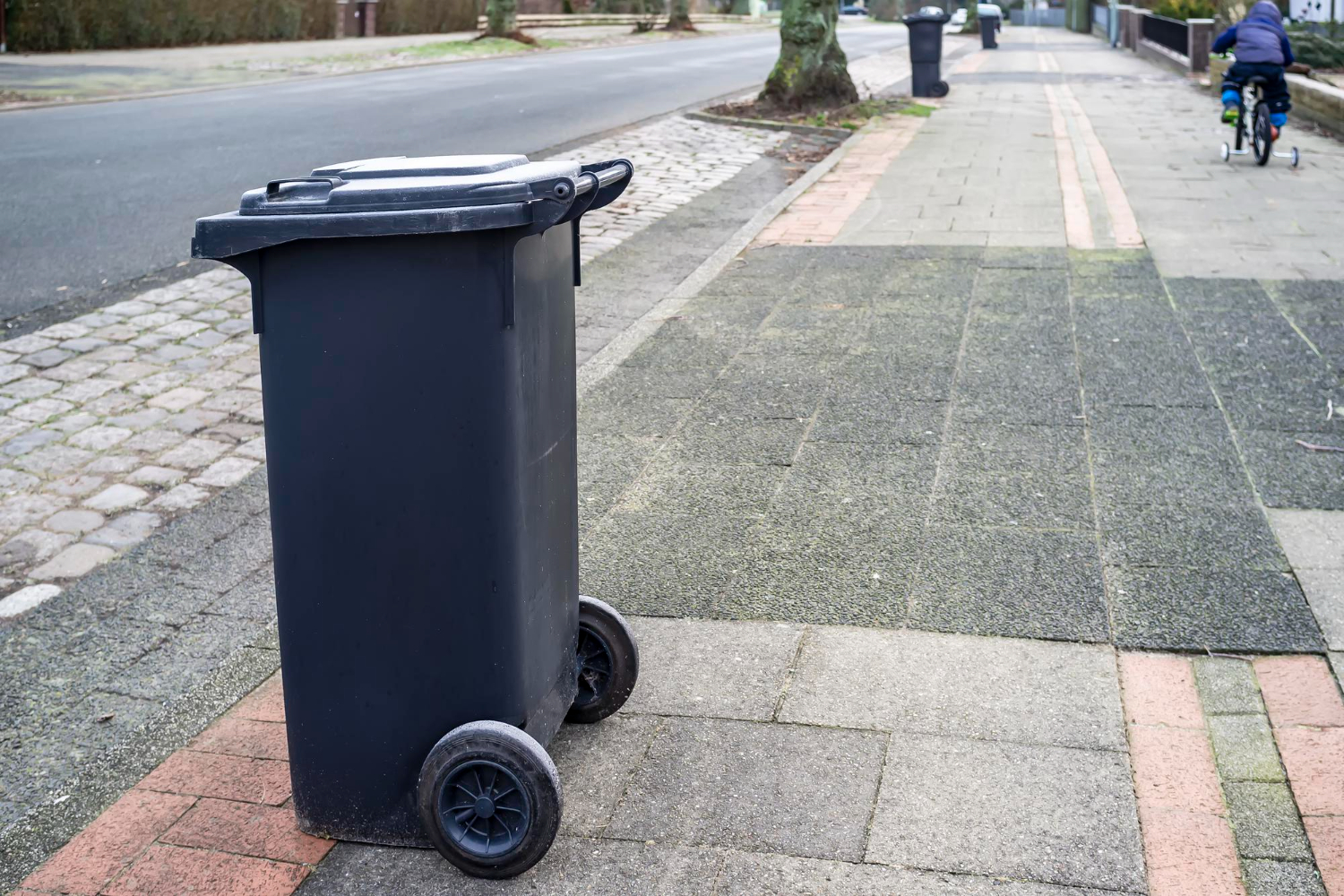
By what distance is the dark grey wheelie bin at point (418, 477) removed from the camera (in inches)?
102

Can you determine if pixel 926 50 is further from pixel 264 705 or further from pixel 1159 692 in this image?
Result: pixel 264 705

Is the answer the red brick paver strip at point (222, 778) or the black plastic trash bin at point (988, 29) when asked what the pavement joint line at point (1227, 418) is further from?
the black plastic trash bin at point (988, 29)

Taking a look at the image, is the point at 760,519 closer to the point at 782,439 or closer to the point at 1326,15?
the point at 782,439

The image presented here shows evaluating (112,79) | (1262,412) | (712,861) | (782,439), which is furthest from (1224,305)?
(112,79)

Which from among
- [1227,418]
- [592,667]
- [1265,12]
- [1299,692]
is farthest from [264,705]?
[1265,12]

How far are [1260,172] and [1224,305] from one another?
5842 millimetres

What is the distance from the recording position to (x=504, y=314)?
2.64 metres

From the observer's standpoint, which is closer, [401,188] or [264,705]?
[401,188]

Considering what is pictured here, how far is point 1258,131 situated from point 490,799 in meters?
12.1

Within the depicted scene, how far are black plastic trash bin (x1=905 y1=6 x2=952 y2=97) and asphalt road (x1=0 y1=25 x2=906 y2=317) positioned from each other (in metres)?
2.82

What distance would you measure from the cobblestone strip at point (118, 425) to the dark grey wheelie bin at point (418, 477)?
6.49ft

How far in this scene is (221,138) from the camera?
13586mm

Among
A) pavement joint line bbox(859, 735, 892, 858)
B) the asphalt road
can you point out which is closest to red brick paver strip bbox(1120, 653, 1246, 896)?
pavement joint line bbox(859, 735, 892, 858)

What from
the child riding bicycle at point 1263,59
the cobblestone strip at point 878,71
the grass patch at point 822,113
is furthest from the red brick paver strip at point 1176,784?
the cobblestone strip at point 878,71
